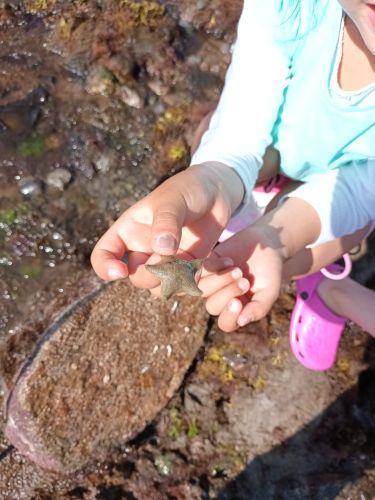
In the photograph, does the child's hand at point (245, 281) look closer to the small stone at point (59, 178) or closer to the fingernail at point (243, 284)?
the fingernail at point (243, 284)

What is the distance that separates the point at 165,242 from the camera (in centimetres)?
163

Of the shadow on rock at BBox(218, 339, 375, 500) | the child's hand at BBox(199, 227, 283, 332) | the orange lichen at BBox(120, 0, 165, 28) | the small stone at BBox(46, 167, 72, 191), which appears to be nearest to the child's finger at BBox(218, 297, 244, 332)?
the child's hand at BBox(199, 227, 283, 332)

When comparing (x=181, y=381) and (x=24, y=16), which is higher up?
(x=24, y=16)

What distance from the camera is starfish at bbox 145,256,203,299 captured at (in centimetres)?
179

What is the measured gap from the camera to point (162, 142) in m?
4.11

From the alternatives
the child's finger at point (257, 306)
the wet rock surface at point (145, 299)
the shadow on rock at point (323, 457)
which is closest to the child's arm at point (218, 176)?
the child's finger at point (257, 306)

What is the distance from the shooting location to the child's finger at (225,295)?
210 cm

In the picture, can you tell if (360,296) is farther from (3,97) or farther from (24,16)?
(24,16)

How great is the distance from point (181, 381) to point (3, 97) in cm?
209

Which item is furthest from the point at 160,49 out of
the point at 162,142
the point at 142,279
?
the point at 142,279

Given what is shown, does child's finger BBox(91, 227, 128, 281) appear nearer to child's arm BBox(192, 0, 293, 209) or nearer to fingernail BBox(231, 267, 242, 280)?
fingernail BBox(231, 267, 242, 280)

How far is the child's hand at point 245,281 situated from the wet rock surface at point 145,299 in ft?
4.34

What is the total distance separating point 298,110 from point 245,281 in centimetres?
104

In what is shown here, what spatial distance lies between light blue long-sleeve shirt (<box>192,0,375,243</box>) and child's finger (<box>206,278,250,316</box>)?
24.1 inches
